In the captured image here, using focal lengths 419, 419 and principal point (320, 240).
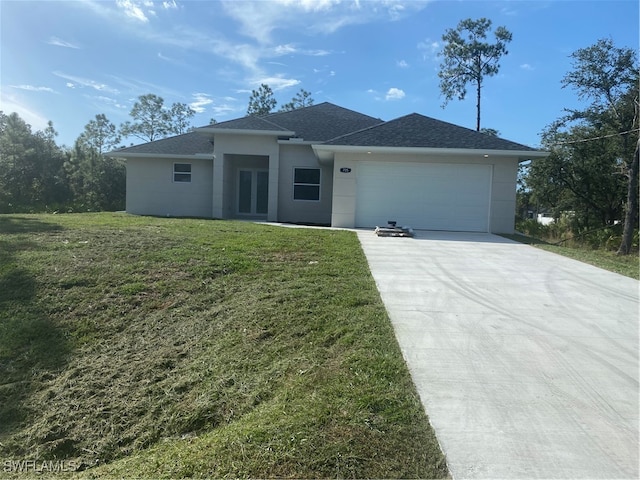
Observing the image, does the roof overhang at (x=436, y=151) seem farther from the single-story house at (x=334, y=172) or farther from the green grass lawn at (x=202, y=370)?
the green grass lawn at (x=202, y=370)

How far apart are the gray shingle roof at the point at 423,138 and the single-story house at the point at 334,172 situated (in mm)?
35

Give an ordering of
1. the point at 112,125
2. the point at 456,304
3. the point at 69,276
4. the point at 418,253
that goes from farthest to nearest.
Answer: the point at 112,125
the point at 418,253
the point at 69,276
the point at 456,304

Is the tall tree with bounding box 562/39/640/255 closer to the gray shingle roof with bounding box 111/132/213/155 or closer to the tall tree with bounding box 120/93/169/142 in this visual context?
the gray shingle roof with bounding box 111/132/213/155

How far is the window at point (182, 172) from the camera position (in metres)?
18.5

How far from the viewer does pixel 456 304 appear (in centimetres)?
566

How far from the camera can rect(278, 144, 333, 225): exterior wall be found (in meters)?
17.3

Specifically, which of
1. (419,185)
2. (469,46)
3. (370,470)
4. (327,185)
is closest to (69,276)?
(370,470)

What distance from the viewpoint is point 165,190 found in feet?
61.2

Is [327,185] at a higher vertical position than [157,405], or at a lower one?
higher

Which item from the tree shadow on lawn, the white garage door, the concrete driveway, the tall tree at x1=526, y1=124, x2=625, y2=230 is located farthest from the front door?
the tall tree at x1=526, y1=124, x2=625, y2=230

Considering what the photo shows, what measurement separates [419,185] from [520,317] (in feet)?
30.9

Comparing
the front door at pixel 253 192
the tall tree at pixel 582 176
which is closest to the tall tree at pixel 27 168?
the front door at pixel 253 192

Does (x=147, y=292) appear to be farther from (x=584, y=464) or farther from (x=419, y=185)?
(x=419, y=185)

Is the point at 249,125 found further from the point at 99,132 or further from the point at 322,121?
the point at 99,132
